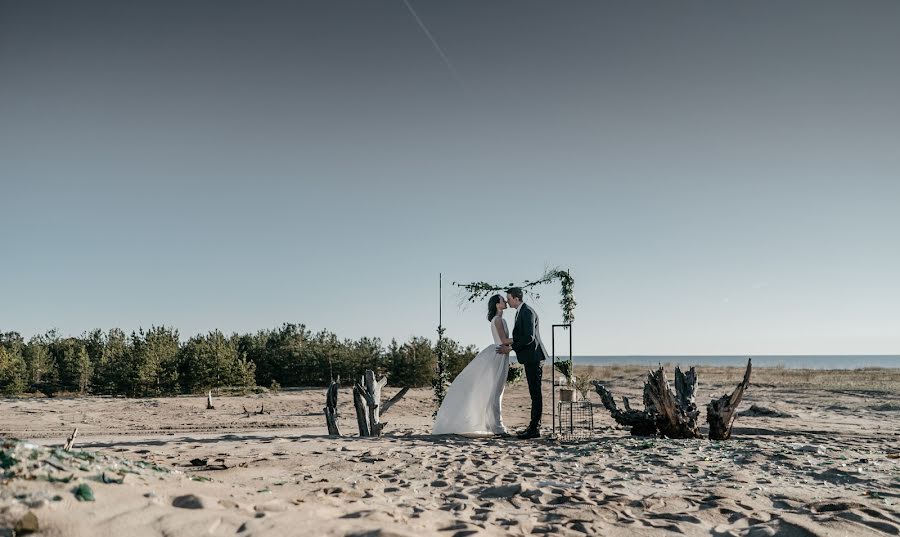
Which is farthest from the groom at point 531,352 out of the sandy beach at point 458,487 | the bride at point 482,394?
the sandy beach at point 458,487

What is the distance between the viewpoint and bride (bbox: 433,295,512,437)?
9.46 meters

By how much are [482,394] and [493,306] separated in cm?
150

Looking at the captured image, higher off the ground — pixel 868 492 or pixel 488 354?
pixel 488 354

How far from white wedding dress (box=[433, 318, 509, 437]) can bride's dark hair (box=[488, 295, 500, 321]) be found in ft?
0.46

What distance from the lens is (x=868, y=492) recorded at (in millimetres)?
5363

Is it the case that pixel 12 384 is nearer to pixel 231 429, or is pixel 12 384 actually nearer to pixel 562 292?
pixel 231 429

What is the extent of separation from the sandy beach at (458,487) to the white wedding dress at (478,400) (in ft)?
2.16

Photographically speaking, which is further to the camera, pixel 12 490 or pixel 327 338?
pixel 327 338

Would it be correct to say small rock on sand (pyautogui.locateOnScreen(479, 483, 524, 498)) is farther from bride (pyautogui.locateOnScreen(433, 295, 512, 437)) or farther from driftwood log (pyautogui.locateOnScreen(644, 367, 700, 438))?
driftwood log (pyautogui.locateOnScreen(644, 367, 700, 438))

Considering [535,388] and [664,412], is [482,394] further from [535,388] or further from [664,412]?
[664,412]

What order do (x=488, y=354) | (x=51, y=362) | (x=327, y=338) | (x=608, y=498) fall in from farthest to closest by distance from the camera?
1. (x=327, y=338)
2. (x=51, y=362)
3. (x=488, y=354)
4. (x=608, y=498)

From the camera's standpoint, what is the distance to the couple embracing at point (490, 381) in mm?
9148

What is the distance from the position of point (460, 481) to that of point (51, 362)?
31263mm

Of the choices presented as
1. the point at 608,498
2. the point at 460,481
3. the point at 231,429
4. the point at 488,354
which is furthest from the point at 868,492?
the point at 231,429
